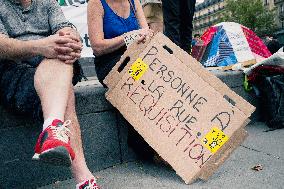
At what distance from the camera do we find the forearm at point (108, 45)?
225 cm

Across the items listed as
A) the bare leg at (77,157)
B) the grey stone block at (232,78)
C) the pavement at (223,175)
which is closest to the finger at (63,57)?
the bare leg at (77,157)

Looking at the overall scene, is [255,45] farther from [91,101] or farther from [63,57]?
[63,57]

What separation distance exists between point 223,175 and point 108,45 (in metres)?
1.06

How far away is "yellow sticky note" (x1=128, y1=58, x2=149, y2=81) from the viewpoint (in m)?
2.09

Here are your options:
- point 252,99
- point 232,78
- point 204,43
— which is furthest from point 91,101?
point 204,43

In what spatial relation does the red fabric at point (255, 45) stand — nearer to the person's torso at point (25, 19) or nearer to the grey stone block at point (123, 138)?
the grey stone block at point (123, 138)

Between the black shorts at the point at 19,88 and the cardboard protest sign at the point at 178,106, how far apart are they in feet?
1.79

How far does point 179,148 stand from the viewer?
191 cm

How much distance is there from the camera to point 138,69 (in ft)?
6.89

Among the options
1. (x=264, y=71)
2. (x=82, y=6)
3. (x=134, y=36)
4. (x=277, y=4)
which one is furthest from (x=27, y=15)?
(x=277, y=4)

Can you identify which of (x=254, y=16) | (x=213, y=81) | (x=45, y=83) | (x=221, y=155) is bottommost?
(x=254, y=16)

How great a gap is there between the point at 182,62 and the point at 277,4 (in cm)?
5379

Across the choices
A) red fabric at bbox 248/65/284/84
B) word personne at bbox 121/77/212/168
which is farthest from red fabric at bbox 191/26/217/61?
word personne at bbox 121/77/212/168

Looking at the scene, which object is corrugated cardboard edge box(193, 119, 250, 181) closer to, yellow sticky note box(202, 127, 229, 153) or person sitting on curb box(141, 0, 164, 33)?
yellow sticky note box(202, 127, 229, 153)
